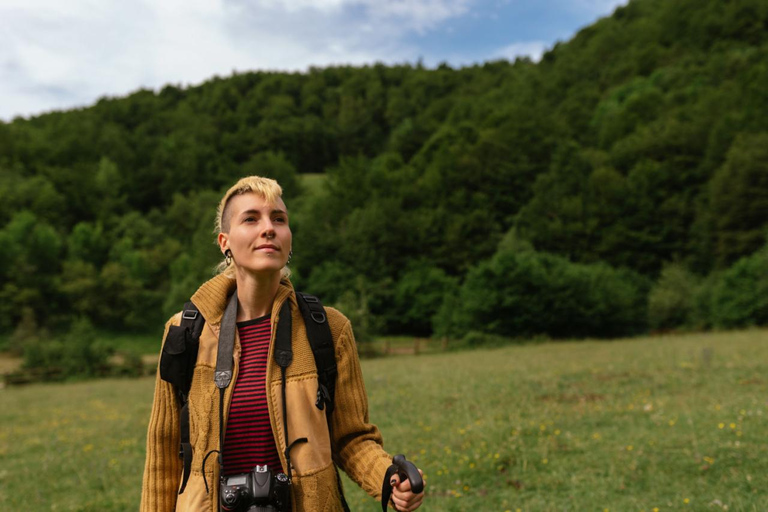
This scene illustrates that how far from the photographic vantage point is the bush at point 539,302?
138 ft

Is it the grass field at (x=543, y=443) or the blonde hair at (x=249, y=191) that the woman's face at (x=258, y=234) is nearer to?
the blonde hair at (x=249, y=191)

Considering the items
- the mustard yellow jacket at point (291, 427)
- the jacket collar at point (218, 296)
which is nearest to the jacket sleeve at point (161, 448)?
the mustard yellow jacket at point (291, 427)

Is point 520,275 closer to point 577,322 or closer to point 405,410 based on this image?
point 577,322

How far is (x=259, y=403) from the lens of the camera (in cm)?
250

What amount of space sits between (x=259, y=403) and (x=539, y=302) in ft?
136

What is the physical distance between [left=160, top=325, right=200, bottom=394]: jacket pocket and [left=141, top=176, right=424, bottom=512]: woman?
0.04 meters

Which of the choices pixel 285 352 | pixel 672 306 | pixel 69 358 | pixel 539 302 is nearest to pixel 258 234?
pixel 285 352

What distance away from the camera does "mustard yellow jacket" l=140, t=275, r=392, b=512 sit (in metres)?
2.49

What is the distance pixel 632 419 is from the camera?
9.72 metres

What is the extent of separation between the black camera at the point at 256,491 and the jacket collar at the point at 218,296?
685 millimetres

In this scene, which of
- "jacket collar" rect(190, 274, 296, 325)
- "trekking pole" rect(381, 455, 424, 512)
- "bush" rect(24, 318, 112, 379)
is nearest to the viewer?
"trekking pole" rect(381, 455, 424, 512)

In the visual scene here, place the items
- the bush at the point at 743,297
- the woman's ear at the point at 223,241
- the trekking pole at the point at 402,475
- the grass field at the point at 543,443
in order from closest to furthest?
the trekking pole at the point at 402,475
the woman's ear at the point at 223,241
the grass field at the point at 543,443
the bush at the point at 743,297

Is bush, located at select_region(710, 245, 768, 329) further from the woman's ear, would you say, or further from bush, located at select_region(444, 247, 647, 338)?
the woman's ear

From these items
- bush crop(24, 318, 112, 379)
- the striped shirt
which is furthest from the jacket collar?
bush crop(24, 318, 112, 379)
